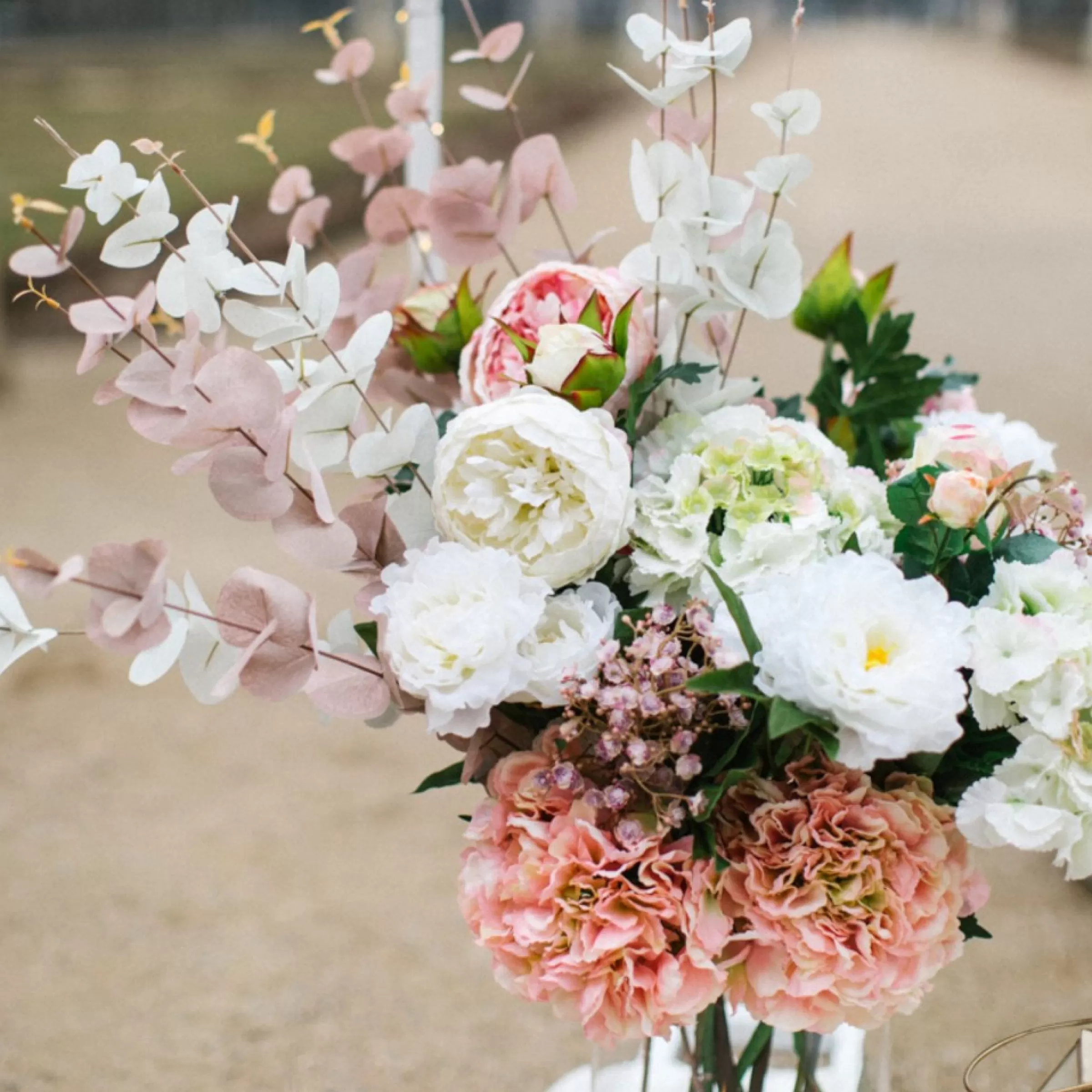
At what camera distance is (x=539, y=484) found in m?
0.52

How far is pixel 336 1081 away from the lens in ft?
4.50

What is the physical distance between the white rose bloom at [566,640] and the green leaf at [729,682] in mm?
48

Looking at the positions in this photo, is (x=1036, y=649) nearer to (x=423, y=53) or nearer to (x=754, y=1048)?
(x=754, y=1048)

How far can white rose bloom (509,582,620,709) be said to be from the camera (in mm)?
498

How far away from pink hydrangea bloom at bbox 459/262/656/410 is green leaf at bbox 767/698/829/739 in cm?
19

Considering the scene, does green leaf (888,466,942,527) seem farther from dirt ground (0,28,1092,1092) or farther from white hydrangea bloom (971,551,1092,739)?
dirt ground (0,28,1092,1092)

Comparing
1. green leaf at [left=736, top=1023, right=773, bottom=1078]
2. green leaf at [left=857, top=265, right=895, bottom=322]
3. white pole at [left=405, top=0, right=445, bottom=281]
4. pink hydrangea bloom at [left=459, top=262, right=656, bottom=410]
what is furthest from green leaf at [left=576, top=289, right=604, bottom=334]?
white pole at [left=405, top=0, right=445, bottom=281]

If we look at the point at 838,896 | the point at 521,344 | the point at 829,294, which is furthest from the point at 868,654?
the point at 829,294

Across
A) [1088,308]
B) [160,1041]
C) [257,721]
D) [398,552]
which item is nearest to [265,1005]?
[160,1041]

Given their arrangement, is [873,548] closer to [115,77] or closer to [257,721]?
[257,721]

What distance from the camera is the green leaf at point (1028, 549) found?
0.51 meters

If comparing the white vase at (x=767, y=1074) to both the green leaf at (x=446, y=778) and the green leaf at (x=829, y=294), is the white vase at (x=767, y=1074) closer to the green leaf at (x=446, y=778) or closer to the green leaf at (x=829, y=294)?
the green leaf at (x=446, y=778)

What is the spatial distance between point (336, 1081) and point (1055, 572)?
1158 mm

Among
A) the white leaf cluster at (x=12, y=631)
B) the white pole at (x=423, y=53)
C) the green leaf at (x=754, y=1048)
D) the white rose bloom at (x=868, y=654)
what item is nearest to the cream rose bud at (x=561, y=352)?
the white rose bloom at (x=868, y=654)
